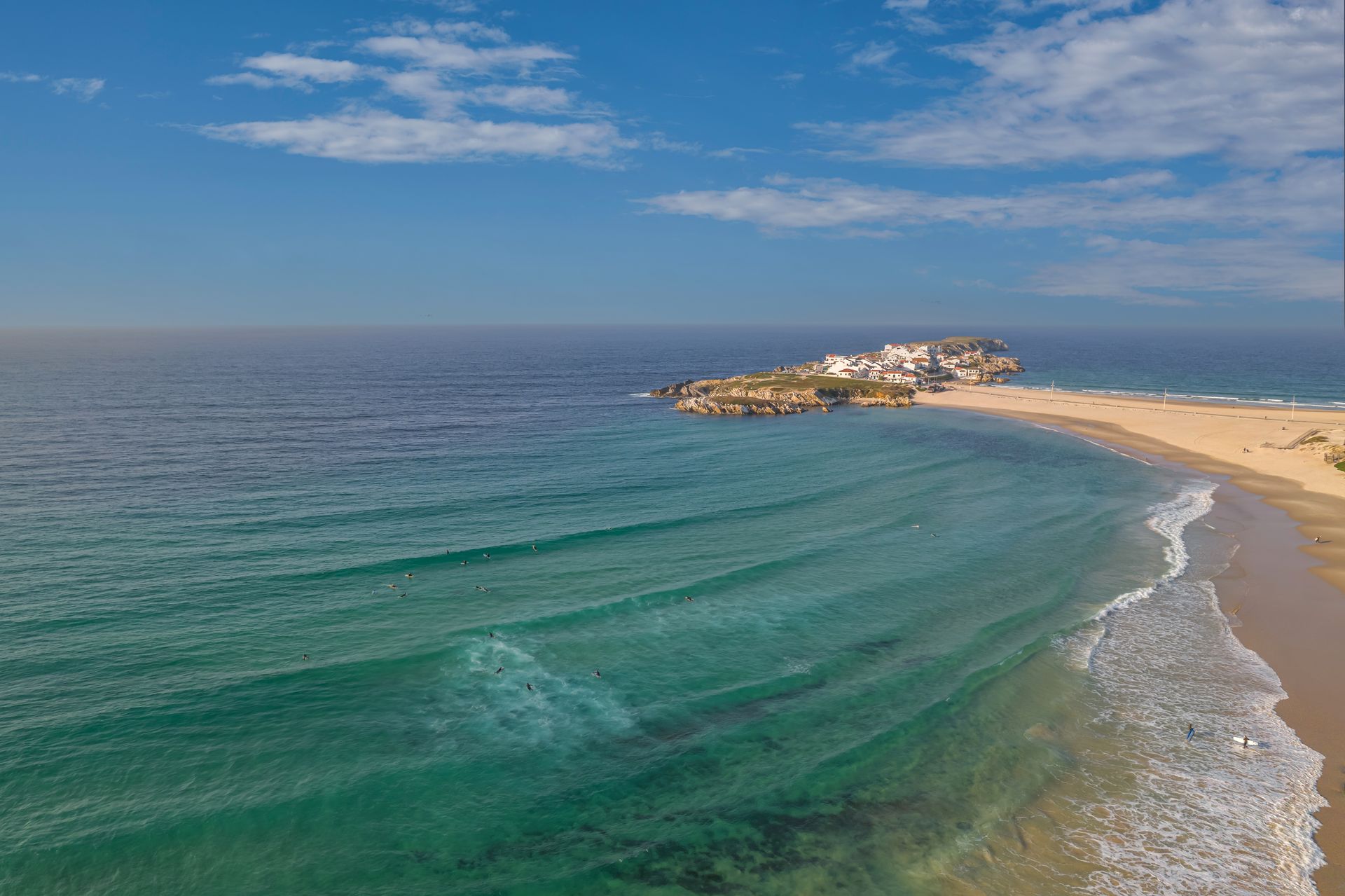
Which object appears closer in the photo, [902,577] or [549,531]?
[902,577]

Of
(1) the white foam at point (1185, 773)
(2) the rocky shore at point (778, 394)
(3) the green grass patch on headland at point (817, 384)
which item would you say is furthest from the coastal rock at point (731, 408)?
(1) the white foam at point (1185, 773)

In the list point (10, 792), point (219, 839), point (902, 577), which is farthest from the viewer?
point (902, 577)

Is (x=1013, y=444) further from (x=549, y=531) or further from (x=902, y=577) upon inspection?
(x=549, y=531)

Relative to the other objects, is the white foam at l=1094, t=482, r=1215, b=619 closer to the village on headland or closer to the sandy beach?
the sandy beach

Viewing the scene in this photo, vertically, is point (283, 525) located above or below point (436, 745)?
above

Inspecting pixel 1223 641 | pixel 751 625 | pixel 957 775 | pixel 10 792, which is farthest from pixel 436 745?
pixel 1223 641

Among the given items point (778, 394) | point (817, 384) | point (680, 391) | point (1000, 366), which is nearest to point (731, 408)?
point (778, 394)

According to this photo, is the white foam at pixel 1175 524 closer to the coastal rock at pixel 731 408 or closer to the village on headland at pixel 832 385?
the coastal rock at pixel 731 408
